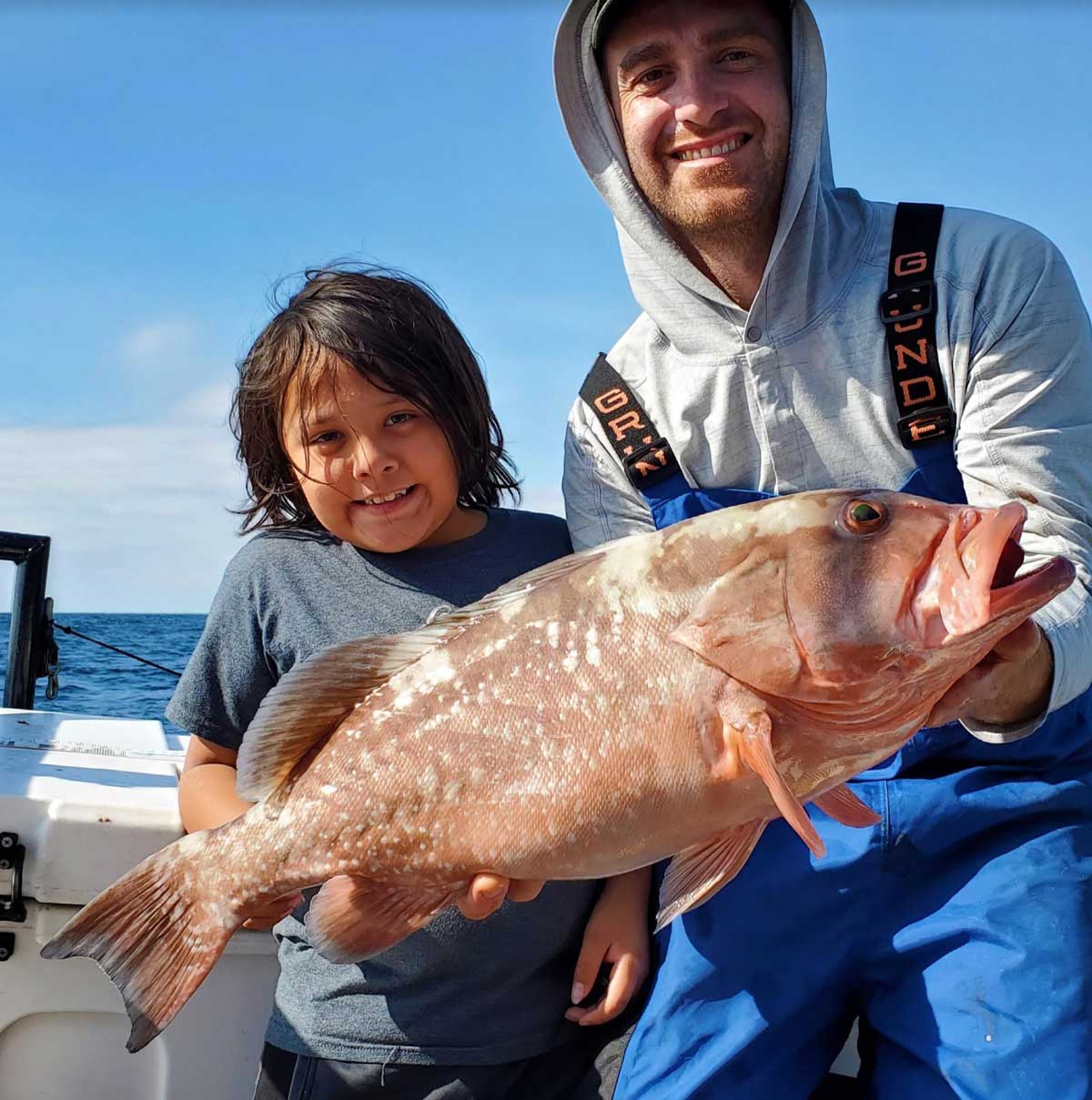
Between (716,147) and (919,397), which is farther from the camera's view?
(716,147)

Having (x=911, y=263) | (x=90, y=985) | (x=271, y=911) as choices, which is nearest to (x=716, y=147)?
(x=911, y=263)

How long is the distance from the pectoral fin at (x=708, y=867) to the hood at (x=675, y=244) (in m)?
1.39

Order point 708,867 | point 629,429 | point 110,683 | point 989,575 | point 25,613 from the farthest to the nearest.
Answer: point 110,683
point 25,613
point 629,429
point 708,867
point 989,575

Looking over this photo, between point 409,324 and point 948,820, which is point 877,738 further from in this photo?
point 409,324

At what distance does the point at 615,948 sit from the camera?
2734mm

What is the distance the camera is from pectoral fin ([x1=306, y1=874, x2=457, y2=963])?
229 centimetres

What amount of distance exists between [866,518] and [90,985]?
255 centimetres

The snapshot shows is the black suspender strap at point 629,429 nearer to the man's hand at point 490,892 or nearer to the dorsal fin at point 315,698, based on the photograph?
the dorsal fin at point 315,698

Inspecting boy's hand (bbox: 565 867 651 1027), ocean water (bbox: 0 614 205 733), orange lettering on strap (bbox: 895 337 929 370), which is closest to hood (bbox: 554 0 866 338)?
orange lettering on strap (bbox: 895 337 929 370)

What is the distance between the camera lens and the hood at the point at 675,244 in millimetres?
2859

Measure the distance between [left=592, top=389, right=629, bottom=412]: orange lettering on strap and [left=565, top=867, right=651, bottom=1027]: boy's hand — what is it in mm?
1232

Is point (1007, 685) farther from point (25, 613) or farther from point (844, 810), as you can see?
point (25, 613)

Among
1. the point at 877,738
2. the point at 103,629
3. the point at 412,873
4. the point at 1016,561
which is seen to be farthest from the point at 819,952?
the point at 103,629

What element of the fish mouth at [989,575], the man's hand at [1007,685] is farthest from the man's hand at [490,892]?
the fish mouth at [989,575]
